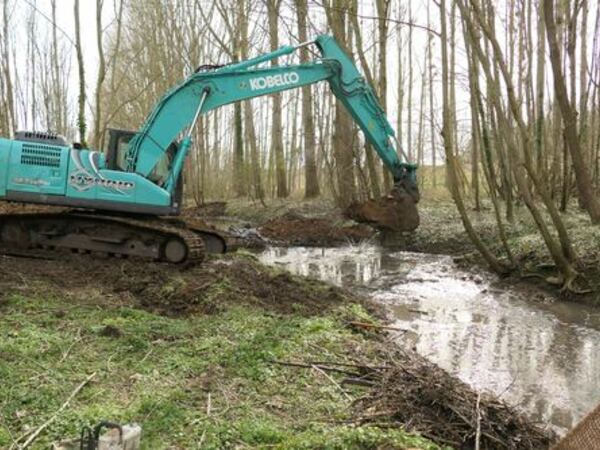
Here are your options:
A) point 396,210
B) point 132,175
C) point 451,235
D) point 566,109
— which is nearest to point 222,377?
point 132,175

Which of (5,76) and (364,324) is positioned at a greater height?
(5,76)

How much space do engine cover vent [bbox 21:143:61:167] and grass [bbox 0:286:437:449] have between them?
350cm

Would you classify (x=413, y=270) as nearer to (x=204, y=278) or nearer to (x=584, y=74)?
(x=204, y=278)

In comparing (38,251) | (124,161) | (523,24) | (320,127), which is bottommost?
(38,251)

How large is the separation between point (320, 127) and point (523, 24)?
914 cm

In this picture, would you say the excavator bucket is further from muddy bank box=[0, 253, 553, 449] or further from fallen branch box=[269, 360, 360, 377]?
fallen branch box=[269, 360, 360, 377]

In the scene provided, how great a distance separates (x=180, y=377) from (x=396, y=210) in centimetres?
715

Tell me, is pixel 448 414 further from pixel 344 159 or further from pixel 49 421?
pixel 344 159

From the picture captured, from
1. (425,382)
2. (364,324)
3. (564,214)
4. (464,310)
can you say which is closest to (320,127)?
(564,214)

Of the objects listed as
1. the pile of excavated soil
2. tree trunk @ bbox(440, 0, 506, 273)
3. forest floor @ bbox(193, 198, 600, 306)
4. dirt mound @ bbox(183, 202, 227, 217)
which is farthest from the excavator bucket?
dirt mound @ bbox(183, 202, 227, 217)

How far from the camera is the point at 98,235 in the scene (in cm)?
991

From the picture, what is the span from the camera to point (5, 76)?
22.7m

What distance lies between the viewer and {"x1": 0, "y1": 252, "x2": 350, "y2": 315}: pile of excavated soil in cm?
733

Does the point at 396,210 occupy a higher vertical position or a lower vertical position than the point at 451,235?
higher
